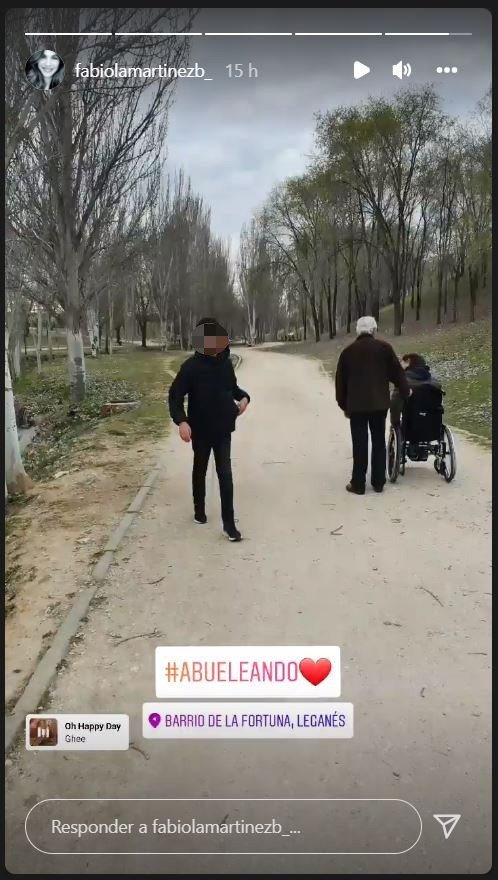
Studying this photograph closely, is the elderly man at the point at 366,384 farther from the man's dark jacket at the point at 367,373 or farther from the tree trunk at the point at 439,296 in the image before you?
the tree trunk at the point at 439,296

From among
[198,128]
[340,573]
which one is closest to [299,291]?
[198,128]

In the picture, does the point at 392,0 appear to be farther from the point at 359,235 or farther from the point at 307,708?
the point at 307,708

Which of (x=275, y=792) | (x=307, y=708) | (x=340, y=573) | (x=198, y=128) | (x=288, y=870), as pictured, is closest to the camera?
(x=288, y=870)

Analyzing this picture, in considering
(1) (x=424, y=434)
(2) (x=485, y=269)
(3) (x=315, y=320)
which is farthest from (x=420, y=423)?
(2) (x=485, y=269)

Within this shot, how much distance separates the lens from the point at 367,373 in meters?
4.49

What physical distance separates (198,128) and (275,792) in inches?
99.2

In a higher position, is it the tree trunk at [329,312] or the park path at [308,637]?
the tree trunk at [329,312]

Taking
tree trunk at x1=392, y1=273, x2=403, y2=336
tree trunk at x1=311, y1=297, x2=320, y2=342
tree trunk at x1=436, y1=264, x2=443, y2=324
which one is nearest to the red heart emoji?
tree trunk at x1=311, y1=297, x2=320, y2=342

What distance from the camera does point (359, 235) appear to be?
12.9 ft

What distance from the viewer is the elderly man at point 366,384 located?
4.43m

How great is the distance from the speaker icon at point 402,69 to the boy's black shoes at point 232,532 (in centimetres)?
258

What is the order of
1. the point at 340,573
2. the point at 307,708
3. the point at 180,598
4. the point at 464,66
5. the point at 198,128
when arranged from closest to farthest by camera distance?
the point at 307,708 → the point at 464,66 → the point at 198,128 → the point at 180,598 → the point at 340,573

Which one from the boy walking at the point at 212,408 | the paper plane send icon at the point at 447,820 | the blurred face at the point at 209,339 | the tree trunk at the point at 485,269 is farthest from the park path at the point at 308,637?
the tree trunk at the point at 485,269

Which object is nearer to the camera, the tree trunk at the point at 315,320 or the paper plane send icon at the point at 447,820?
the paper plane send icon at the point at 447,820
